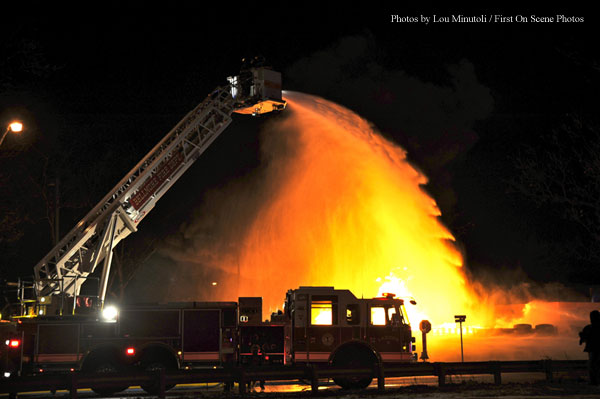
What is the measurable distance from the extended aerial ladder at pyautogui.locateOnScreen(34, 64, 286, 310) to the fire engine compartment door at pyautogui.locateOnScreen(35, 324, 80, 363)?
184cm

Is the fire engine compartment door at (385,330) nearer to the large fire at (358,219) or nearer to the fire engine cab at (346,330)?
the fire engine cab at (346,330)

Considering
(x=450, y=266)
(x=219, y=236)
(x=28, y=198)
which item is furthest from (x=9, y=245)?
(x=450, y=266)

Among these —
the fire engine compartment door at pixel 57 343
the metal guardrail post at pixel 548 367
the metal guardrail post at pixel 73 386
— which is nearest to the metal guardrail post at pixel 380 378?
the metal guardrail post at pixel 548 367

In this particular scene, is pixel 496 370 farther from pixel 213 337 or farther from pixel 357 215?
pixel 357 215

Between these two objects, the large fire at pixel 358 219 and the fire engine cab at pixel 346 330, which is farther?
the large fire at pixel 358 219

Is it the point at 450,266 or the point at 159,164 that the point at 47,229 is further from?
the point at 450,266

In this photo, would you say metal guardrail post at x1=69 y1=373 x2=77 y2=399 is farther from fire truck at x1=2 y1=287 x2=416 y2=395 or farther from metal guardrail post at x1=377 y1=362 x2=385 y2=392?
metal guardrail post at x1=377 y1=362 x2=385 y2=392

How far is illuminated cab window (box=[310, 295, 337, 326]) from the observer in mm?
16281

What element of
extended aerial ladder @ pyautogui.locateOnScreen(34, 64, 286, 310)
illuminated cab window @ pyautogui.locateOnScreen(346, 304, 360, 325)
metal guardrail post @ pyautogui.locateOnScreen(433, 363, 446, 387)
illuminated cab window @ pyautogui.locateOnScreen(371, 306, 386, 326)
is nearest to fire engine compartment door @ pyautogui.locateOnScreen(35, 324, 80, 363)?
extended aerial ladder @ pyautogui.locateOnScreen(34, 64, 286, 310)

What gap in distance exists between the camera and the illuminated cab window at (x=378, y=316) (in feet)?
53.8

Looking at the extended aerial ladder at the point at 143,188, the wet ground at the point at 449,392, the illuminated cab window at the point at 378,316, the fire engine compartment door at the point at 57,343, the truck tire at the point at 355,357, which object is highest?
the extended aerial ladder at the point at 143,188

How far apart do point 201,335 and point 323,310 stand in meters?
3.24

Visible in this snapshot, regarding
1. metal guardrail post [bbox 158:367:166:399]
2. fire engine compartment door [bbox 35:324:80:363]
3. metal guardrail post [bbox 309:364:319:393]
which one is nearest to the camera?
metal guardrail post [bbox 158:367:166:399]

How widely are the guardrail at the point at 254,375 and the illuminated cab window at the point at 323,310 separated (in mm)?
1126
